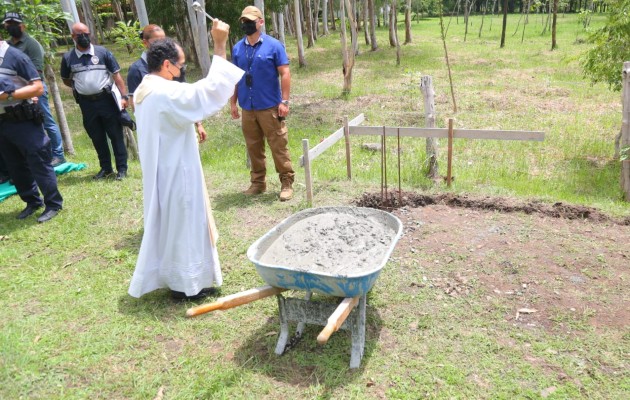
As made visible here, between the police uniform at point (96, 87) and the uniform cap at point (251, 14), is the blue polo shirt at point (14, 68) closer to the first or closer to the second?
the police uniform at point (96, 87)

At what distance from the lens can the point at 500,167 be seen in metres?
7.39

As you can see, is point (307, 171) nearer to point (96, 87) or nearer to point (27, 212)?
point (96, 87)

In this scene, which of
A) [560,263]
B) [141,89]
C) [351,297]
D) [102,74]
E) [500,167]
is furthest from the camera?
Result: [500,167]

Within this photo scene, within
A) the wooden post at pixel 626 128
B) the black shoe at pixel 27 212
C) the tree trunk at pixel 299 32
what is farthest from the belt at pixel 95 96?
the tree trunk at pixel 299 32

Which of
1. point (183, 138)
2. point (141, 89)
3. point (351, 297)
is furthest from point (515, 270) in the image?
point (141, 89)

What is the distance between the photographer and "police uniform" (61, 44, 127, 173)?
19.8 ft

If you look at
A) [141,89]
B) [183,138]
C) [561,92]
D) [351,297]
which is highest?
[141,89]

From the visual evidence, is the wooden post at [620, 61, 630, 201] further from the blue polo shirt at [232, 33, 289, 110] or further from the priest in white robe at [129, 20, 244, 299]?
the priest in white robe at [129, 20, 244, 299]

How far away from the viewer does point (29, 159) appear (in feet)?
16.8

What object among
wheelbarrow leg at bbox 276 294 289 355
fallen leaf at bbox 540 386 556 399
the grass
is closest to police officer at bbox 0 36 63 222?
the grass

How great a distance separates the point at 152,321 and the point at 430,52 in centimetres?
1982

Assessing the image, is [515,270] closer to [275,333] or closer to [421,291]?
[421,291]

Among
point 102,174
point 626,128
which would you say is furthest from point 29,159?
point 626,128

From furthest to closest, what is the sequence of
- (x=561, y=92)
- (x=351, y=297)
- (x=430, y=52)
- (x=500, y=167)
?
(x=430, y=52)
(x=561, y=92)
(x=500, y=167)
(x=351, y=297)
